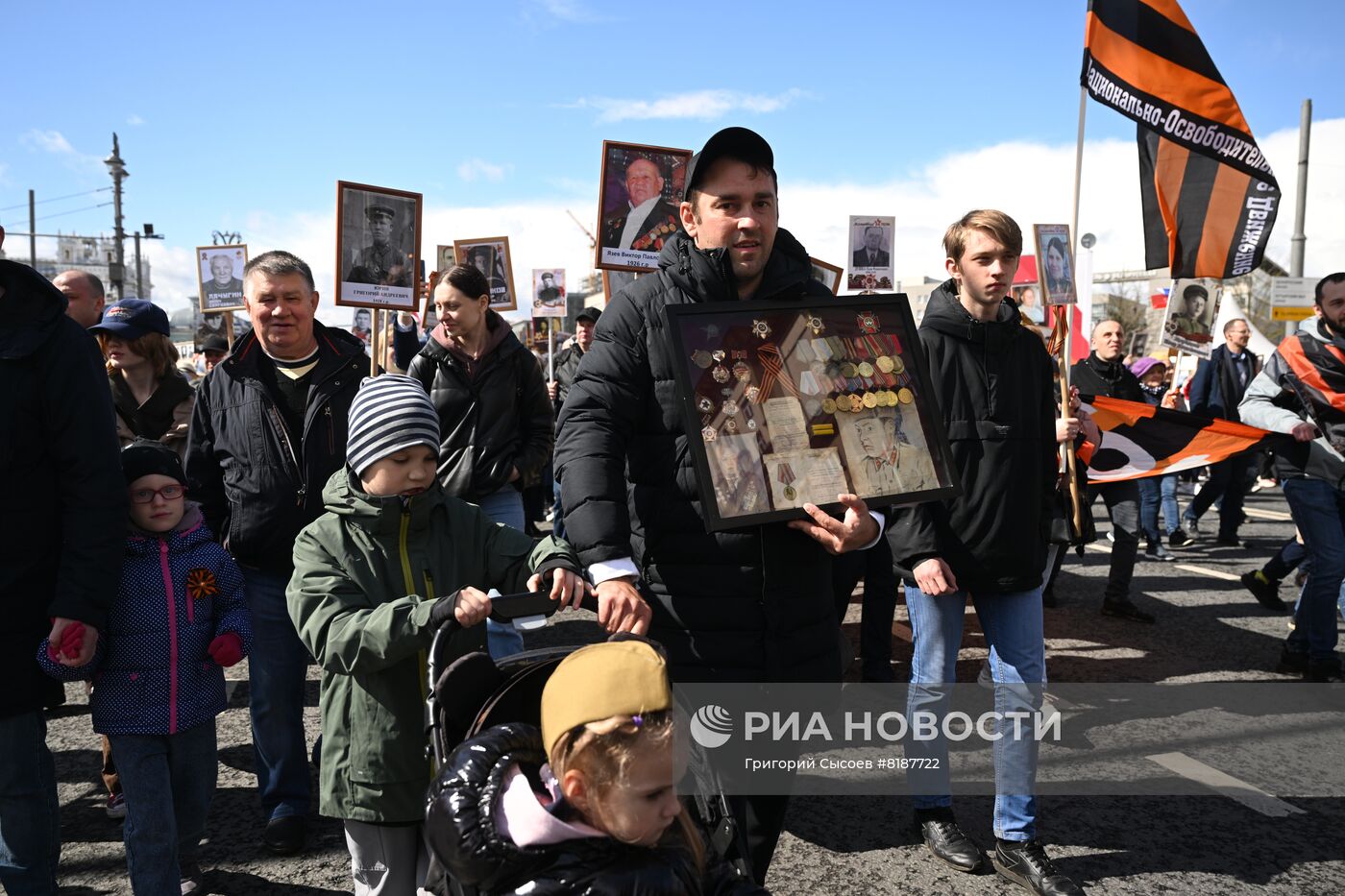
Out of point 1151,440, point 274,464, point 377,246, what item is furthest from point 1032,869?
point 377,246

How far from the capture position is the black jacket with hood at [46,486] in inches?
106

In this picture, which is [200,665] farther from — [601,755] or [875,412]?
[875,412]

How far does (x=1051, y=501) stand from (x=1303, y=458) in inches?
116

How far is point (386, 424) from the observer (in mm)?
2561

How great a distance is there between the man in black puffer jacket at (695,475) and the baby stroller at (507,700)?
14.0 inches

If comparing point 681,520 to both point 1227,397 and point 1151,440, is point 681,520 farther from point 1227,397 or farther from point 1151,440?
point 1227,397

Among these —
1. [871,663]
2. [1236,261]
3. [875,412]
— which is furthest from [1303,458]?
[875,412]

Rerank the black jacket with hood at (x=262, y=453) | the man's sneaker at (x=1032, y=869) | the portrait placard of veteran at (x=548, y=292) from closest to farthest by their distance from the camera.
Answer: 1. the man's sneaker at (x=1032, y=869)
2. the black jacket with hood at (x=262, y=453)
3. the portrait placard of veteran at (x=548, y=292)

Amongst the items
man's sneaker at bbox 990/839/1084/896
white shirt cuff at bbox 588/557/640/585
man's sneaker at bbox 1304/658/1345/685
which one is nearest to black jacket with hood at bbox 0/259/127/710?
white shirt cuff at bbox 588/557/640/585

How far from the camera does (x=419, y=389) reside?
2.75 metres

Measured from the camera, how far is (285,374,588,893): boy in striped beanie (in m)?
2.45

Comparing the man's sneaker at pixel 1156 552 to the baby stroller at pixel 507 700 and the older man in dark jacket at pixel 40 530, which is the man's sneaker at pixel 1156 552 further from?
the older man in dark jacket at pixel 40 530

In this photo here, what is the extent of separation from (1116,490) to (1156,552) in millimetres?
3439

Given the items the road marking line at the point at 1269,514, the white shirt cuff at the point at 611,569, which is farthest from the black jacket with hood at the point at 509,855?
Result: the road marking line at the point at 1269,514
